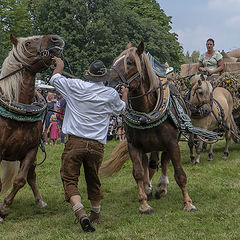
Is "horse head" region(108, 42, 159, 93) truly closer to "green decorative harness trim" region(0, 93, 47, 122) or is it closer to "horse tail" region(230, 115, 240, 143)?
"green decorative harness trim" region(0, 93, 47, 122)

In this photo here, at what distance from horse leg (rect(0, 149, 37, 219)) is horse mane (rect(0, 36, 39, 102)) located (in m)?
0.80

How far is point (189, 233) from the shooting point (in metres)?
4.47

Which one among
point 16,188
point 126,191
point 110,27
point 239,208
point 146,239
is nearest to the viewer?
point 146,239

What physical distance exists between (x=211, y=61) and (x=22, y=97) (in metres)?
6.52

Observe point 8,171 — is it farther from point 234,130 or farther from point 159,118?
point 234,130

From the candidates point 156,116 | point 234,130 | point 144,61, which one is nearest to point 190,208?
point 156,116

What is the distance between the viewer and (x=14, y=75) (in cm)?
513

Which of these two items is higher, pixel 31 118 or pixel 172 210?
pixel 31 118

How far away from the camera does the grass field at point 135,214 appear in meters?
4.50

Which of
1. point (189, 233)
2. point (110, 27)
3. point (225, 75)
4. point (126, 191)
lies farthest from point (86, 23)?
point (189, 233)

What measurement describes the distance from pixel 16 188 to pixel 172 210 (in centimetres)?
220

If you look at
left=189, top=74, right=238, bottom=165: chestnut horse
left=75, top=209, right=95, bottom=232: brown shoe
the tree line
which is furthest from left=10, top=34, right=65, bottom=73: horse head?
the tree line

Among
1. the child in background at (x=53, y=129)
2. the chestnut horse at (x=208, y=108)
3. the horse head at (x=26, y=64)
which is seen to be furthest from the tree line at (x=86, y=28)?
the horse head at (x=26, y=64)

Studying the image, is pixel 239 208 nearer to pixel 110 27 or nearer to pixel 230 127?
pixel 230 127
